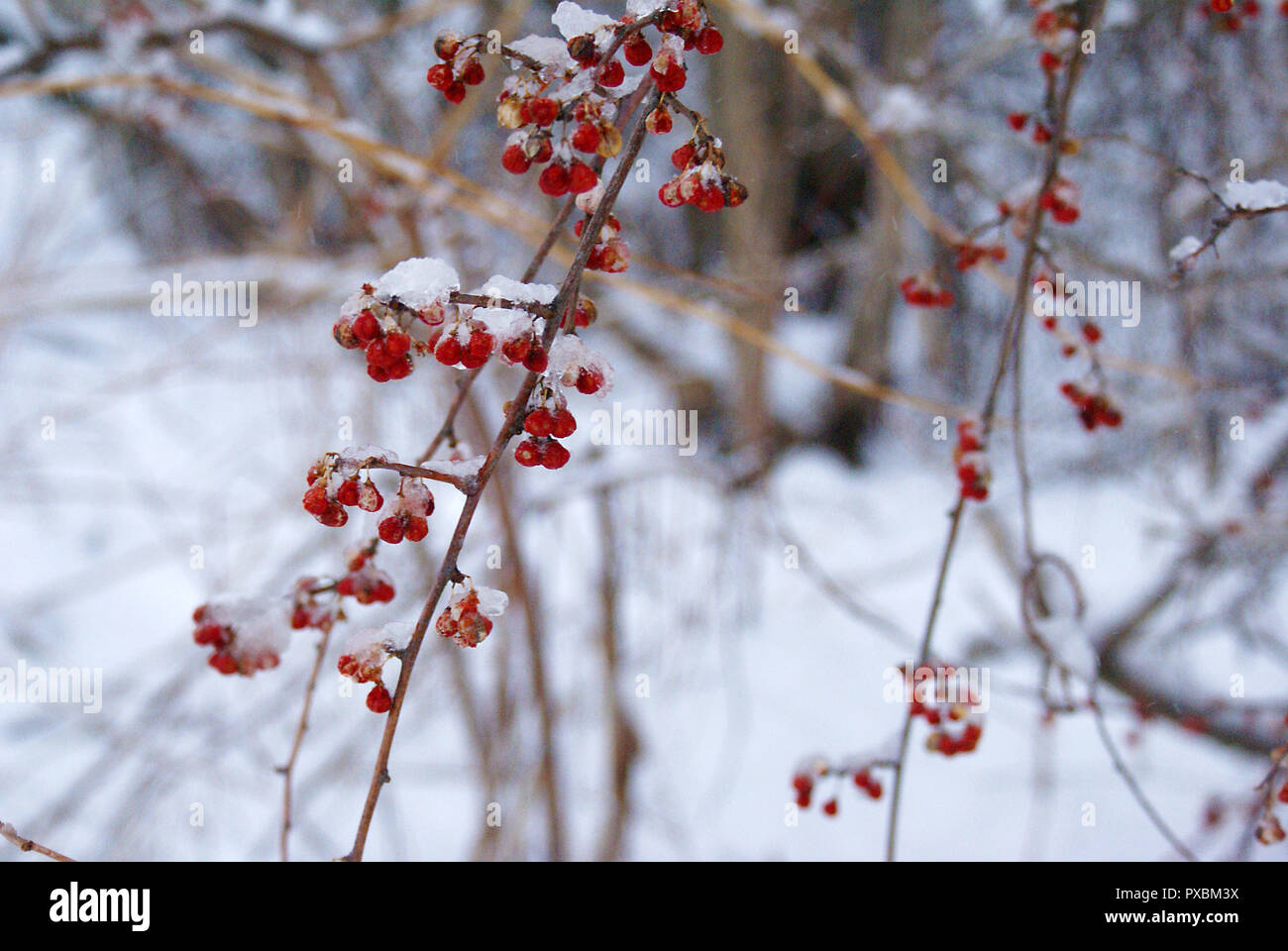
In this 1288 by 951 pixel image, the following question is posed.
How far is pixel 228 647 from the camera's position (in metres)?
0.42

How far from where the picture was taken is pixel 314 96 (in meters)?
1.21

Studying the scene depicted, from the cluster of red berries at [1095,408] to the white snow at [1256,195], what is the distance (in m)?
0.14

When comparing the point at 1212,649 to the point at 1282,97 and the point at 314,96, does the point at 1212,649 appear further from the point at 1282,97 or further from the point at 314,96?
the point at 314,96

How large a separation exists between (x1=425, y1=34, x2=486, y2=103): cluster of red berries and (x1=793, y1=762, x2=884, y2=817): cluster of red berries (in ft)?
1.36

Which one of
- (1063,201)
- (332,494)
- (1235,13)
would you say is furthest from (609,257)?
(1235,13)

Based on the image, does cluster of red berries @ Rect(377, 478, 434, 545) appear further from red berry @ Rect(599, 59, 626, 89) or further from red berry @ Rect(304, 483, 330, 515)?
red berry @ Rect(599, 59, 626, 89)

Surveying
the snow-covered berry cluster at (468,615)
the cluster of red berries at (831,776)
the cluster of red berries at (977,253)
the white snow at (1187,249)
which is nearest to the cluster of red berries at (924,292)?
the cluster of red berries at (977,253)

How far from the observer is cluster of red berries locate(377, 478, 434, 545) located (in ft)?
0.97

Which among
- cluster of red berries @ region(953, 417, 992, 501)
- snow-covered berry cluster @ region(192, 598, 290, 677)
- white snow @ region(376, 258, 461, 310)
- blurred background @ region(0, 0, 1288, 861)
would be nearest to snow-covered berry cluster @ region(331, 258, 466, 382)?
white snow @ region(376, 258, 461, 310)

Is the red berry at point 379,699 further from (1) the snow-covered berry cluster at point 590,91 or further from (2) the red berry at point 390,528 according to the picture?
(1) the snow-covered berry cluster at point 590,91

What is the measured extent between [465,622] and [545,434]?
7 cm

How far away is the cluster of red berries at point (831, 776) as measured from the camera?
1.69 feet

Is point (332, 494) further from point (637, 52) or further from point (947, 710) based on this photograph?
point (947, 710)
